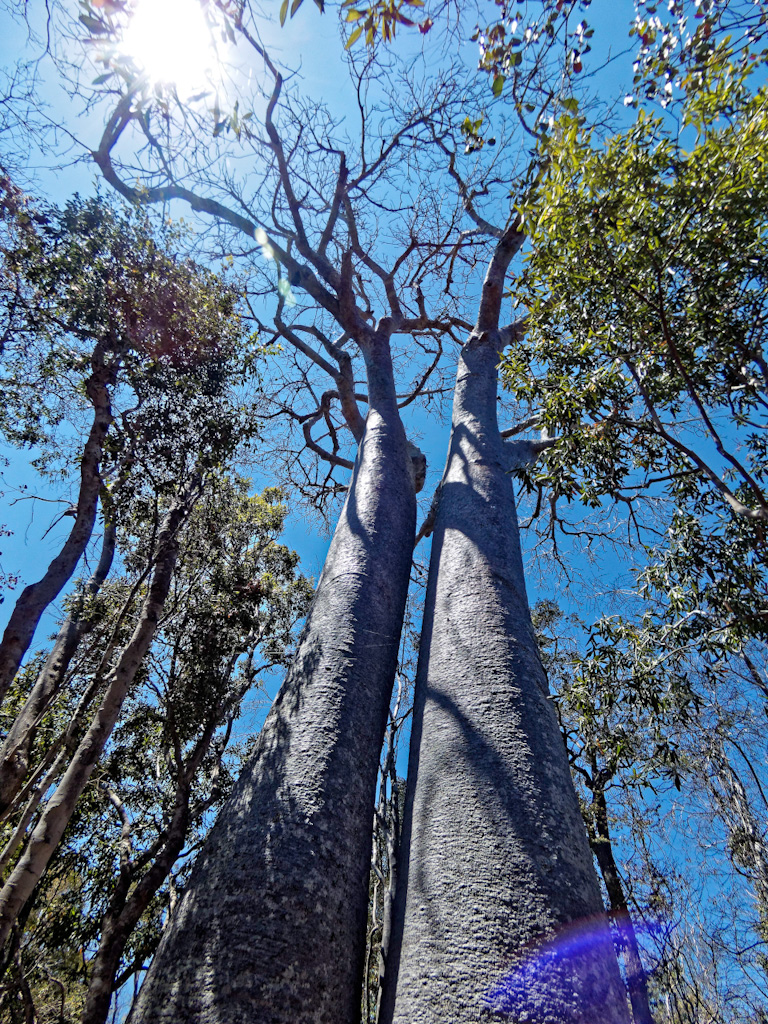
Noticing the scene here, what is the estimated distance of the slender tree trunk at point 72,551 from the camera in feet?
8.85

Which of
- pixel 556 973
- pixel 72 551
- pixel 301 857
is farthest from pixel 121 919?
pixel 556 973

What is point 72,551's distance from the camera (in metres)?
3.10

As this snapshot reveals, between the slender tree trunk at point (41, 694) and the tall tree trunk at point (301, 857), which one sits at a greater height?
the slender tree trunk at point (41, 694)

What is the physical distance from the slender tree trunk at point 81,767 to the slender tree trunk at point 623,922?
142 inches

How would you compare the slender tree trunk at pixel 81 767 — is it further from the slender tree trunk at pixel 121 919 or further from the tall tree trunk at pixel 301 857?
the slender tree trunk at pixel 121 919

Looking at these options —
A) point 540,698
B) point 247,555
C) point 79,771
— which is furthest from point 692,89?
point 247,555

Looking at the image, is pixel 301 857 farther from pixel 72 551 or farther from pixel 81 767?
pixel 72 551

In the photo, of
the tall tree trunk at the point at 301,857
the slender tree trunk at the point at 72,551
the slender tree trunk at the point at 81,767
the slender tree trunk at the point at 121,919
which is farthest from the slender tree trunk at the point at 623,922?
the slender tree trunk at the point at 72,551

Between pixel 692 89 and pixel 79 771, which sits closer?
pixel 692 89

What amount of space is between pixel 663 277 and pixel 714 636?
1.97 metres

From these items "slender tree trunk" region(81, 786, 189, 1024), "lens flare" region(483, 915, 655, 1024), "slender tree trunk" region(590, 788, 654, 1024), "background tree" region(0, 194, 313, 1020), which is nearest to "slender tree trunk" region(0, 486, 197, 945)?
"background tree" region(0, 194, 313, 1020)

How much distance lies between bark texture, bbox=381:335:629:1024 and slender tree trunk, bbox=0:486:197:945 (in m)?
1.73

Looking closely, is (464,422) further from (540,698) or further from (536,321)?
(540,698)

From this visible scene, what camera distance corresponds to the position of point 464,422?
142 inches
